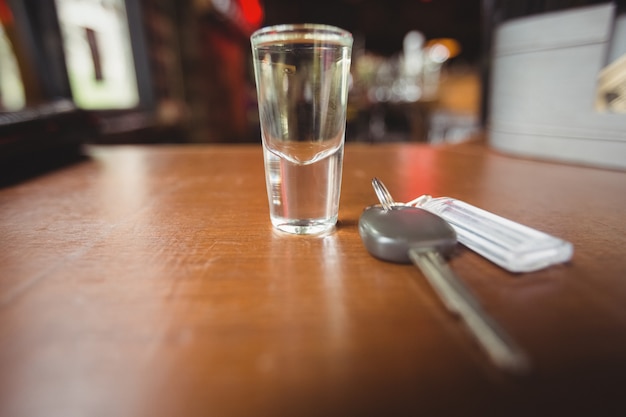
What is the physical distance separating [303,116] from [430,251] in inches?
5.0

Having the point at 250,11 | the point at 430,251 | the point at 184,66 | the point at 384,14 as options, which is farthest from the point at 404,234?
the point at 384,14

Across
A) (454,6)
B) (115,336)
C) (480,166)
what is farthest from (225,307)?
(454,6)

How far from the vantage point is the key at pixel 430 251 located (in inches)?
5.6

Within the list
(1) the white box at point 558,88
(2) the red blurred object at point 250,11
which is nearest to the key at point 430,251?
(1) the white box at point 558,88

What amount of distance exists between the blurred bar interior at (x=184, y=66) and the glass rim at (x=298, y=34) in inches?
16.8

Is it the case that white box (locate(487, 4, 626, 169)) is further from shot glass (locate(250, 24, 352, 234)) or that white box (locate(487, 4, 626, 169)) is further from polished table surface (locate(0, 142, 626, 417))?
shot glass (locate(250, 24, 352, 234))

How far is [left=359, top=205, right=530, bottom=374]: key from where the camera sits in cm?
14

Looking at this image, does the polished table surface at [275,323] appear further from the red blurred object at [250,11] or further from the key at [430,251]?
the red blurred object at [250,11]

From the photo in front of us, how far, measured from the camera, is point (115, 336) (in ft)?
0.53

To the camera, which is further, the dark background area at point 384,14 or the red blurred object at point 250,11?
the dark background area at point 384,14

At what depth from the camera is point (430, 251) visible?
0.21 meters

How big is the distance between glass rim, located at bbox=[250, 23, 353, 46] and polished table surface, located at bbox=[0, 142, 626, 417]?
0.14 m

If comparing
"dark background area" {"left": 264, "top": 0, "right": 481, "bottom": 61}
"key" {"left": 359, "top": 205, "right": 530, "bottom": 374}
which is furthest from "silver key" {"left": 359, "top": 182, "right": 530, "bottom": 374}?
"dark background area" {"left": 264, "top": 0, "right": 481, "bottom": 61}

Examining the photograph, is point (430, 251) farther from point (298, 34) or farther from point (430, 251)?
point (298, 34)
